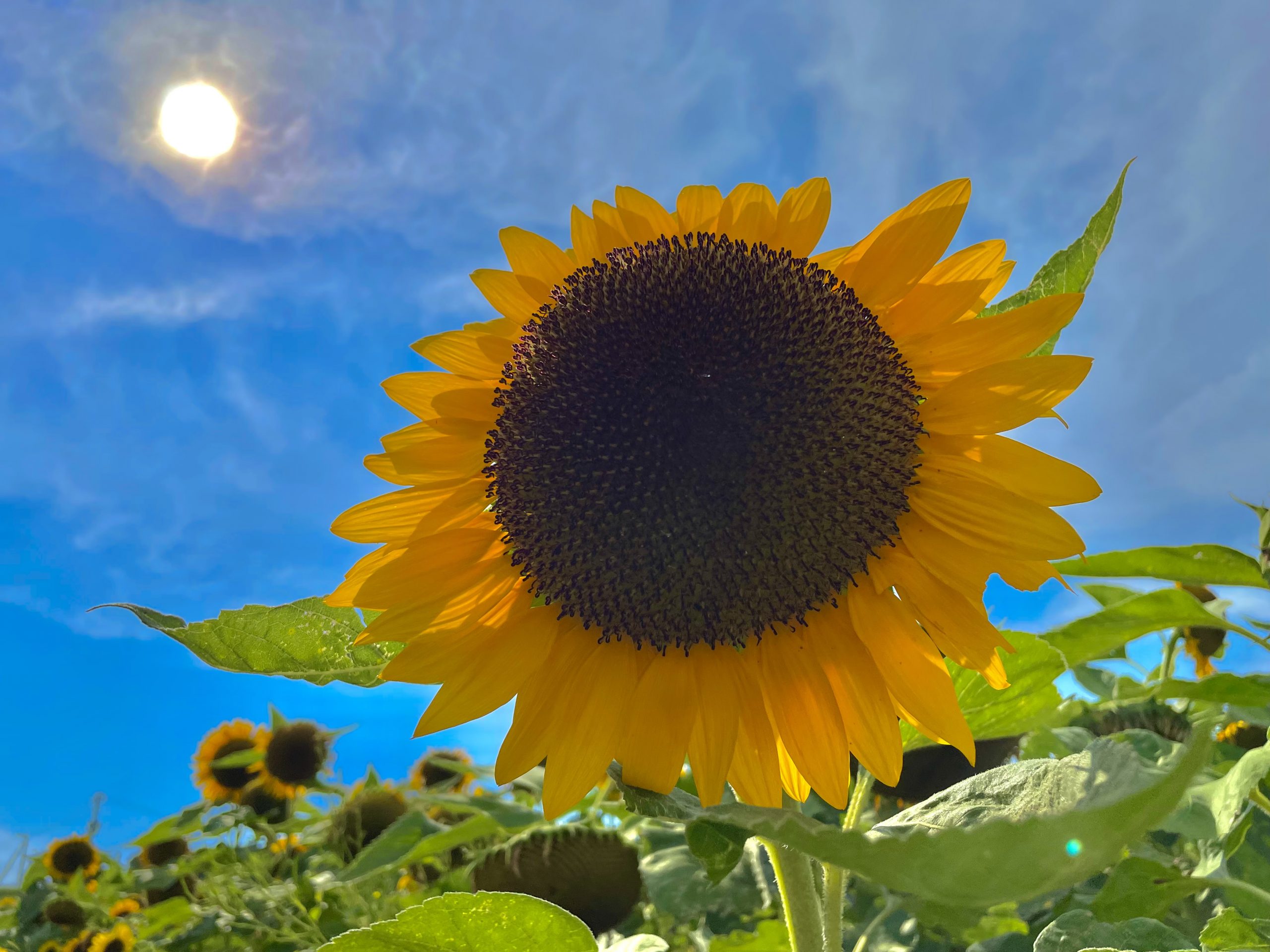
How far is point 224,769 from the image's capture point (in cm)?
492

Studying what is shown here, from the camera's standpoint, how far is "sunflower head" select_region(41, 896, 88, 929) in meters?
4.51

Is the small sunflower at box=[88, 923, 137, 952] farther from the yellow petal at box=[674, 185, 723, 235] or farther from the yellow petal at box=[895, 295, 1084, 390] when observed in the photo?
the yellow petal at box=[895, 295, 1084, 390]

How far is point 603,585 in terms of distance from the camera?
4.00ft

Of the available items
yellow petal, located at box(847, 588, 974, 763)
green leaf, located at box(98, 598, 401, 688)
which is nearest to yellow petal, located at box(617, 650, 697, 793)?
yellow petal, located at box(847, 588, 974, 763)

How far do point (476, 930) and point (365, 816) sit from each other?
129 inches

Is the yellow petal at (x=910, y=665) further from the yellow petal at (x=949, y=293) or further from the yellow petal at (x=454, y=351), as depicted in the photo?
the yellow petal at (x=454, y=351)

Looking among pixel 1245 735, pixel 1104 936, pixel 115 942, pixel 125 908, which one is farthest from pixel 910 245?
pixel 125 908

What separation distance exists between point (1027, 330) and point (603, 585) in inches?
27.5

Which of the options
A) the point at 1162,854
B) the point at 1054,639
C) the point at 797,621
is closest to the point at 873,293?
the point at 797,621

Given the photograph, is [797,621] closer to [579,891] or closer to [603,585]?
[603,585]

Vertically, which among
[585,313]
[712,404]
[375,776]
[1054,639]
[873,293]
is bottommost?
[1054,639]

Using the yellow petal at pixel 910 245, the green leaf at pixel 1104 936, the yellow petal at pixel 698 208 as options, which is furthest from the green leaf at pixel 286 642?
the green leaf at pixel 1104 936

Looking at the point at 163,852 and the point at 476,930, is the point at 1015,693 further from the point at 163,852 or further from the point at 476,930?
the point at 163,852

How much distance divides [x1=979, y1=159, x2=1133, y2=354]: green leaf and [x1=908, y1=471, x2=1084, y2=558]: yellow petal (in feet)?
0.76
